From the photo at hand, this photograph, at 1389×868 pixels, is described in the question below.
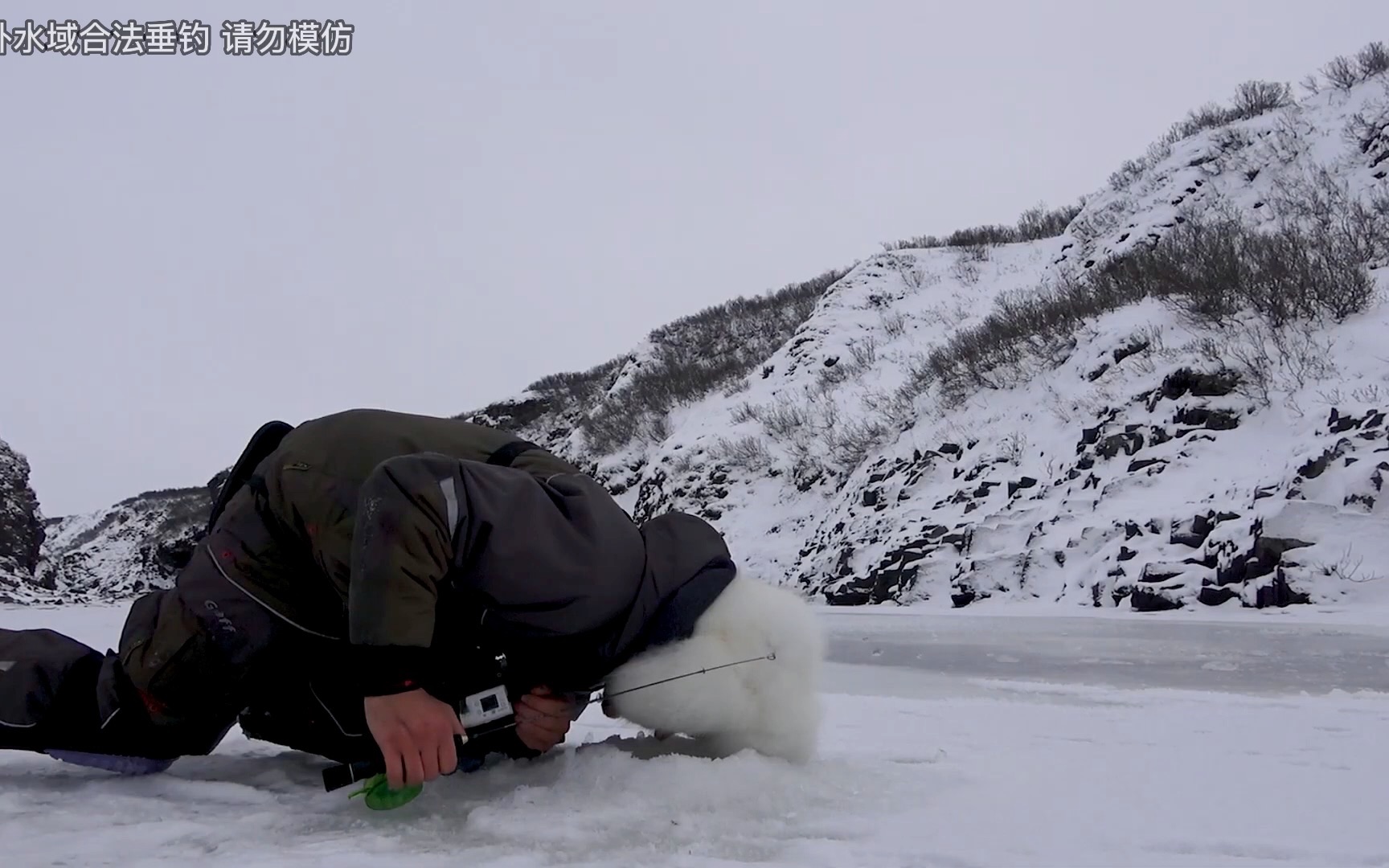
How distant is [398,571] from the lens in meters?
1.46

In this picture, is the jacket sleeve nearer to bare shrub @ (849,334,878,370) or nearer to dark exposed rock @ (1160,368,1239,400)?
dark exposed rock @ (1160,368,1239,400)

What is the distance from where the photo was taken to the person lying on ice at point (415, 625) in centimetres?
150

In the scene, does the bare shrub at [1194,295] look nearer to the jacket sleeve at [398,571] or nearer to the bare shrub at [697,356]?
the jacket sleeve at [398,571]

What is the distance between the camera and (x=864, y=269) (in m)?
23.9

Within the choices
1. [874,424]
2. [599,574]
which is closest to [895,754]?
[599,574]

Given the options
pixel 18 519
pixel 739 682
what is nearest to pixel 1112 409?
pixel 739 682

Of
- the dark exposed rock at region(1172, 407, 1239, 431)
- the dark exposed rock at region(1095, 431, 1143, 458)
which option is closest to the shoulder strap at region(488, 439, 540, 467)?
the dark exposed rock at region(1172, 407, 1239, 431)

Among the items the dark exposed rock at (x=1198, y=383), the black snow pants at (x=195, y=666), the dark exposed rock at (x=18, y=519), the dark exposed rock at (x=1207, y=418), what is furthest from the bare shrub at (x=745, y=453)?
the black snow pants at (x=195, y=666)

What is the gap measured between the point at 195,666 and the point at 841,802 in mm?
1278

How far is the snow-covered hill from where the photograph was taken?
702 cm

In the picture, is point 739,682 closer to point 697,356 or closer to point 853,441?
point 853,441

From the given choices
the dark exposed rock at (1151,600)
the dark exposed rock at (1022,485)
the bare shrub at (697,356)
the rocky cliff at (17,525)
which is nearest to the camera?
the dark exposed rock at (1151,600)

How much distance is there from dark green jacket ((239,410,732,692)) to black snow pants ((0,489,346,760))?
3 centimetres

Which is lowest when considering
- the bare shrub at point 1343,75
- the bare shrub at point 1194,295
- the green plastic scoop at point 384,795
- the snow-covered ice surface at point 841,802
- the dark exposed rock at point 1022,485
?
the snow-covered ice surface at point 841,802
